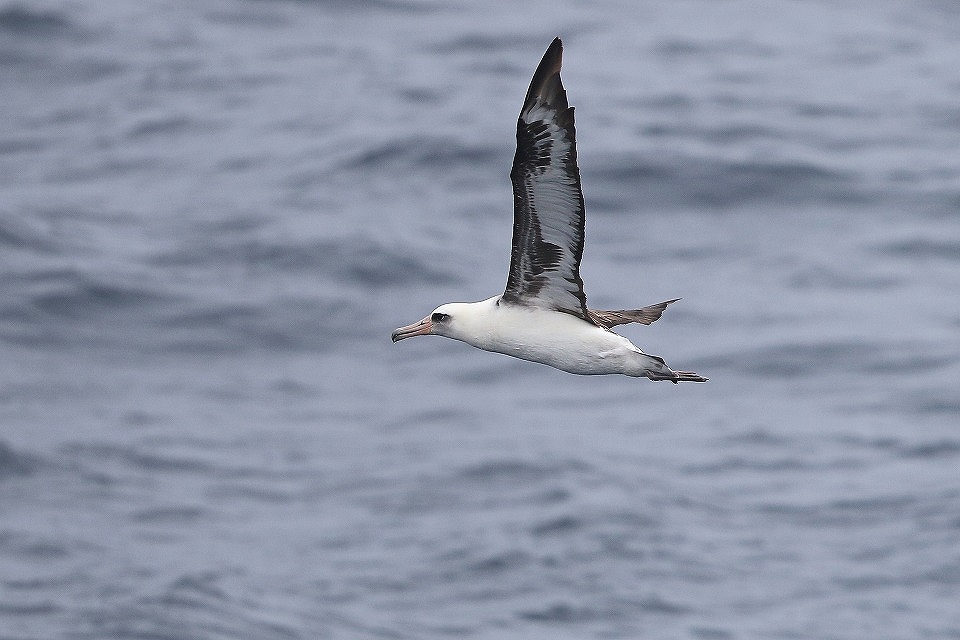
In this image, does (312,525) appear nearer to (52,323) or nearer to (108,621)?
(108,621)

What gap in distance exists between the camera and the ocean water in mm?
33219

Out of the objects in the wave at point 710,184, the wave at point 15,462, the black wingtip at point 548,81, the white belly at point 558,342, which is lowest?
the wave at point 15,462

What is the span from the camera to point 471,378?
37.9 metres

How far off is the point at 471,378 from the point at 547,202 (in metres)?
26.3

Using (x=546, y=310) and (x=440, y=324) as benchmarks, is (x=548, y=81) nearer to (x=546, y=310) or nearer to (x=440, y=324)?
(x=546, y=310)

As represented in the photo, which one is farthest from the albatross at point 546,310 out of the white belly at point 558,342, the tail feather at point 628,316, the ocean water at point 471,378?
the ocean water at point 471,378

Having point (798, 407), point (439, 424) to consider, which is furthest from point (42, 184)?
point (798, 407)

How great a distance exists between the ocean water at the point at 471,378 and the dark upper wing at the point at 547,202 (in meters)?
19.8

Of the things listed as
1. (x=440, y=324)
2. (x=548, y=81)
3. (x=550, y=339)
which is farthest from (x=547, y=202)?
(x=440, y=324)

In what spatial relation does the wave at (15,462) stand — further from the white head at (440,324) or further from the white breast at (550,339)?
the white breast at (550,339)

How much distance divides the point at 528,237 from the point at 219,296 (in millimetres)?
29238

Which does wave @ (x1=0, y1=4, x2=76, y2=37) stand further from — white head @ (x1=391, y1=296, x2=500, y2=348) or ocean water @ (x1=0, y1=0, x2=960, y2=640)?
white head @ (x1=391, y1=296, x2=500, y2=348)

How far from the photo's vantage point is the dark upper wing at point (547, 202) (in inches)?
436

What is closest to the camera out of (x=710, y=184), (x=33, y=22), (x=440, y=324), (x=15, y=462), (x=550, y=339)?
(x=550, y=339)
